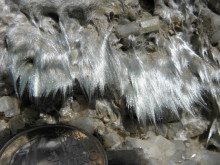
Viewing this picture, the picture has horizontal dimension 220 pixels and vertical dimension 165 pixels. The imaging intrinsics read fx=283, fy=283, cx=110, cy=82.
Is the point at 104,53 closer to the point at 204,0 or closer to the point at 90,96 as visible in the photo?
the point at 90,96

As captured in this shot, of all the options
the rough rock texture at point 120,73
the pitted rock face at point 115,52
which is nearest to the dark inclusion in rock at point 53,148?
the rough rock texture at point 120,73

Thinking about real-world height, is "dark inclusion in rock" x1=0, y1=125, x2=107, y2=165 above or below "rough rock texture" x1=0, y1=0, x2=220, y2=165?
below

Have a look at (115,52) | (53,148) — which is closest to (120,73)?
(115,52)

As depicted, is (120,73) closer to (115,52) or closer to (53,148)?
(115,52)

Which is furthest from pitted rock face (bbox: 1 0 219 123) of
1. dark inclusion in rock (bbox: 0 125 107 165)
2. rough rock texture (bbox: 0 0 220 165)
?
dark inclusion in rock (bbox: 0 125 107 165)

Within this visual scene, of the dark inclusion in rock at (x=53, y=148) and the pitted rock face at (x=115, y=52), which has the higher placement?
the pitted rock face at (x=115, y=52)

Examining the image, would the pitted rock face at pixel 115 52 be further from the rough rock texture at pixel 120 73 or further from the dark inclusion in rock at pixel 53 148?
the dark inclusion in rock at pixel 53 148

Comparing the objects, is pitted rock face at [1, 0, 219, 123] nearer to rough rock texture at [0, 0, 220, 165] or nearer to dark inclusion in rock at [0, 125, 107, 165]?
rough rock texture at [0, 0, 220, 165]
